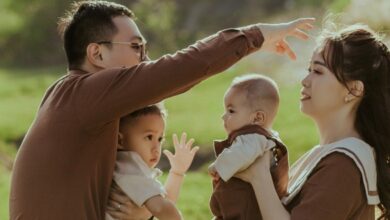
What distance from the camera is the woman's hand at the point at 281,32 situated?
3055mm

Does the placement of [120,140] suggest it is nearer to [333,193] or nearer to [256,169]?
[256,169]

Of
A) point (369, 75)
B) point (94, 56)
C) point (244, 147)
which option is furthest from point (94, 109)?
point (369, 75)

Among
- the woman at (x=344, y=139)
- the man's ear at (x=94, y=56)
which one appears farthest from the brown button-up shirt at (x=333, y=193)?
the man's ear at (x=94, y=56)

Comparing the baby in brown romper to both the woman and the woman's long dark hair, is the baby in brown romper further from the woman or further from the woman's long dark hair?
the woman's long dark hair

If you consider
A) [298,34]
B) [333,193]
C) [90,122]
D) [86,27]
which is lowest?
[333,193]

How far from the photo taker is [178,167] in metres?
3.44

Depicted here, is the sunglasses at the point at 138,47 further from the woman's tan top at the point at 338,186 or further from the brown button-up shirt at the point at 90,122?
the woman's tan top at the point at 338,186

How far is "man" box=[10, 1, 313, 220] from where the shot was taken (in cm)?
288

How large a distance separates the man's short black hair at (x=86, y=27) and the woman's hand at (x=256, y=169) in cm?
61

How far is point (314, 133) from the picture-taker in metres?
9.15

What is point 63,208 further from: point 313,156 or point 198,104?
point 198,104

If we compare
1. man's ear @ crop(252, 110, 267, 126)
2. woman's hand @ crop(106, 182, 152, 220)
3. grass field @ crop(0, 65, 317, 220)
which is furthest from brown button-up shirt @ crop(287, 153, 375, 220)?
grass field @ crop(0, 65, 317, 220)

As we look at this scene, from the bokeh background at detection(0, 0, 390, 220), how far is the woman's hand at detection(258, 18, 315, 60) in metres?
0.44

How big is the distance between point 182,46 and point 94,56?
13455 mm
